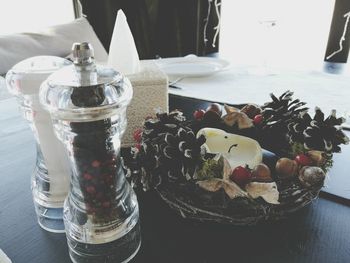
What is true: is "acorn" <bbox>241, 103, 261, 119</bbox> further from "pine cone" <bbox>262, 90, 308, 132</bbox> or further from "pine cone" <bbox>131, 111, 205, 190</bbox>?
"pine cone" <bbox>131, 111, 205, 190</bbox>

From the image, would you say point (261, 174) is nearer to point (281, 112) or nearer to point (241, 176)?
point (241, 176)

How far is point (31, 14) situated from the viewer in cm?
192

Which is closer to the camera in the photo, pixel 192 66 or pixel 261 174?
pixel 261 174

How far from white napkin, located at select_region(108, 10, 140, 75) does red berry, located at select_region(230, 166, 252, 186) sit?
13.1 inches

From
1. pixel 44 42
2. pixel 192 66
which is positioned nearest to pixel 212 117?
pixel 192 66

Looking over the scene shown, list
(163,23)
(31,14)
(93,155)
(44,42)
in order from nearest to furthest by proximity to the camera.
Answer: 1. (93,155)
2. (44,42)
3. (31,14)
4. (163,23)

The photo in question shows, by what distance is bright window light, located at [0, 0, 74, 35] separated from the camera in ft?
5.82

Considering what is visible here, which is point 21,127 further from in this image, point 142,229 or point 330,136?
point 330,136

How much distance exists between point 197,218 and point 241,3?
1959 mm

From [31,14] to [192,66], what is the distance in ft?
4.27

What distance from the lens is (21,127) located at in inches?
29.1

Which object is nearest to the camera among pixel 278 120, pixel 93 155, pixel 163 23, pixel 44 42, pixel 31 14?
pixel 93 155

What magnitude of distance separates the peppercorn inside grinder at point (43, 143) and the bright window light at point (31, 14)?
1.56 metres

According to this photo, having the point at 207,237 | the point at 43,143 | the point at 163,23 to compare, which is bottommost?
the point at 207,237
